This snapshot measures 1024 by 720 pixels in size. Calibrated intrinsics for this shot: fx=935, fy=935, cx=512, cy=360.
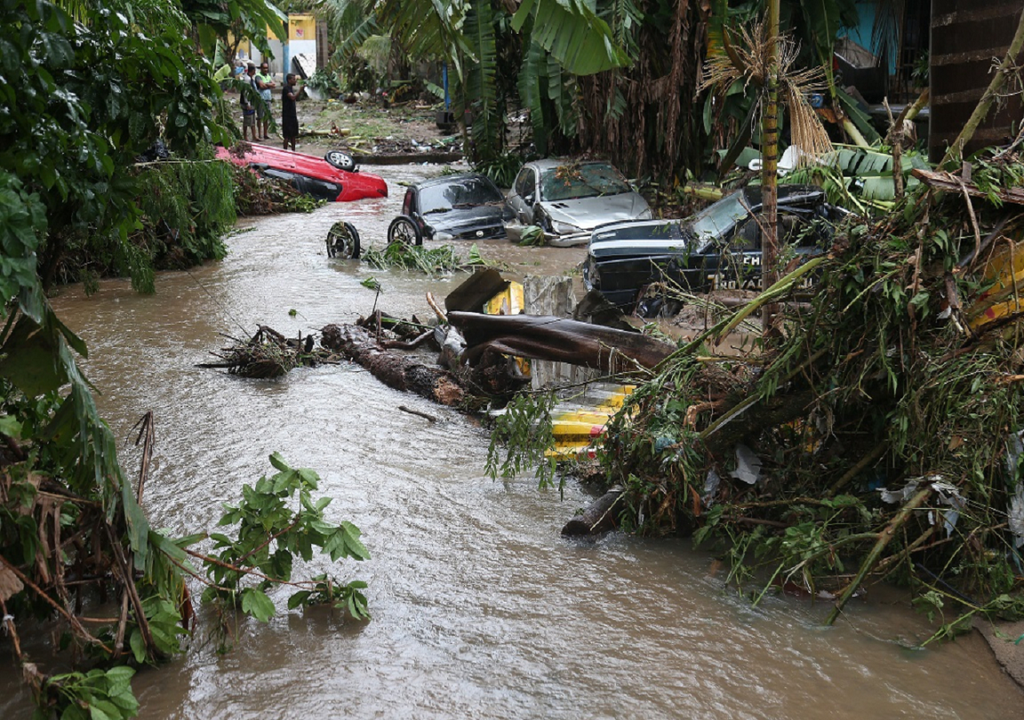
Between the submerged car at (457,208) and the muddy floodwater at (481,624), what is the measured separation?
896 centimetres

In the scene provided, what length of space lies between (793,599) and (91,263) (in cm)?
1249

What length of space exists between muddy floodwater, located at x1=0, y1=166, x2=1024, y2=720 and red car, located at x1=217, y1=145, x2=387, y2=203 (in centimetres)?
1245

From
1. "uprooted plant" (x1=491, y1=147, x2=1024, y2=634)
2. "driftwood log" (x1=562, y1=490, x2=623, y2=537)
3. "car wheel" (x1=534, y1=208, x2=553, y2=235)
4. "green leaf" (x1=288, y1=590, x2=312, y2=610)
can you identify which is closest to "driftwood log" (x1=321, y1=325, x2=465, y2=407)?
"driftwood log" (x1=562, y1=490, x2=623, y2=537)

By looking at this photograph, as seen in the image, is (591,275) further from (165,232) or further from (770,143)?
(165,232)

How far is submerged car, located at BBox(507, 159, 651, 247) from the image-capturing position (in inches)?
659

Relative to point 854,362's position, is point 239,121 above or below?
above

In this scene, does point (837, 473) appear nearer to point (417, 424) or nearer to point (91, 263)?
point (417, 424)

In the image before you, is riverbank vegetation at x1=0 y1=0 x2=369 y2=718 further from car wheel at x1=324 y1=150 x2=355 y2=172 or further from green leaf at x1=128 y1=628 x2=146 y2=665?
car wheel at x1=324 y1=150 x2=355 y2=172

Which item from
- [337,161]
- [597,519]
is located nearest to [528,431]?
[597,519]

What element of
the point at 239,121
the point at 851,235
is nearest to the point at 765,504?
the point at 851,235

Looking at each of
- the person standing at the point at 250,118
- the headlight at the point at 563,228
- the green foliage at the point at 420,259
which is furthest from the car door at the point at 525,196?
the person standing at the point at 250,118

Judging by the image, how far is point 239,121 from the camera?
31.4m

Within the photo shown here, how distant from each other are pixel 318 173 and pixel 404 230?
19.4ft

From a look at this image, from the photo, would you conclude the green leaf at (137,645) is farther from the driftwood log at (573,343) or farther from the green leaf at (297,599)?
the driftwood log at (573,343)
